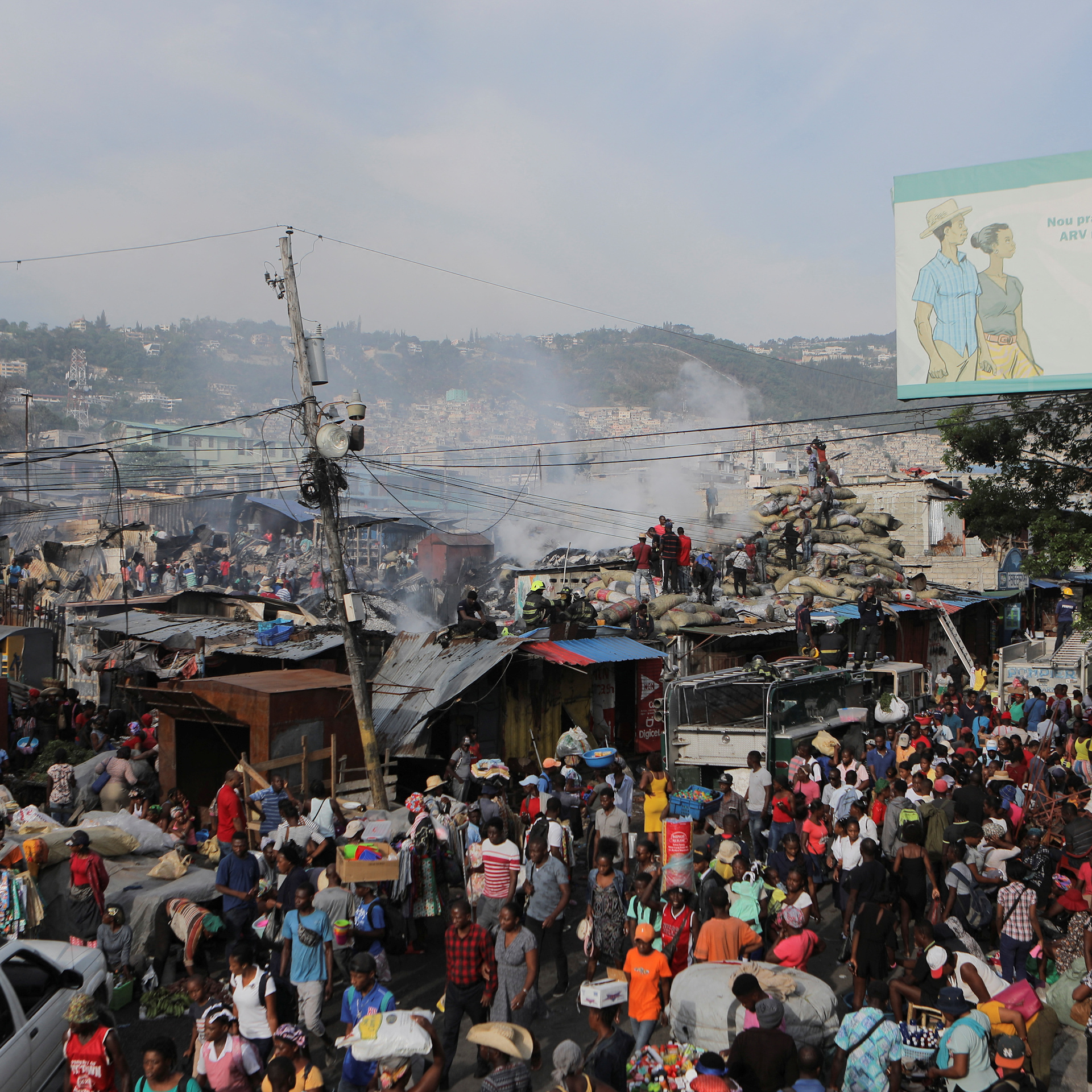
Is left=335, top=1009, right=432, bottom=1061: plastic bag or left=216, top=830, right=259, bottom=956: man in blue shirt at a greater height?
left=335, top=1009, right=432, bottom=1061: plastic bag

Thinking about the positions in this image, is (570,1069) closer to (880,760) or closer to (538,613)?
(880,760)

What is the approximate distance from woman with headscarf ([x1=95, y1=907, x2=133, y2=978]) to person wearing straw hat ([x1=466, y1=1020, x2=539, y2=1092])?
3.69m

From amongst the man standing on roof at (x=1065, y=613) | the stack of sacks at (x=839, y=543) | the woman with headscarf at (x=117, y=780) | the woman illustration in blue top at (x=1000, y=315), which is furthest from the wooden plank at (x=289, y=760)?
the man standing on roof at (x=1065, y=613)

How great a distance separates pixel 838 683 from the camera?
50.2 feet

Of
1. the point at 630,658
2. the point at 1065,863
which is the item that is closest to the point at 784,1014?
the point at 1065,863

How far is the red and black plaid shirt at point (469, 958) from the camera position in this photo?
6.34 metres

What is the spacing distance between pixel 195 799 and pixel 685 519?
27889 mm

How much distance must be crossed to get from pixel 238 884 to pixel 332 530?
17.4 ft

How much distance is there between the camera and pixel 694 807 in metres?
10.8

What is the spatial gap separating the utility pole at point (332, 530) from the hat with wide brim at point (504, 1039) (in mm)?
6902

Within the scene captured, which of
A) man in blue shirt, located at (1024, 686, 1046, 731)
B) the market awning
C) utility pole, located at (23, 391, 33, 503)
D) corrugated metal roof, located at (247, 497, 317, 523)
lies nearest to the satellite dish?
the market awning

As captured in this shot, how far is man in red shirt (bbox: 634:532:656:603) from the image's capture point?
21.7 meters

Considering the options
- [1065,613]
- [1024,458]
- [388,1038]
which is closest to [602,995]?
[388,1038]

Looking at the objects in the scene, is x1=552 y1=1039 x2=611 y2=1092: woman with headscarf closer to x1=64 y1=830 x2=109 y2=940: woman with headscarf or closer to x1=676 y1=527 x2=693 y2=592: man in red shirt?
x1=64 y1=830 x2=109 y2=940: woman with headscarf
